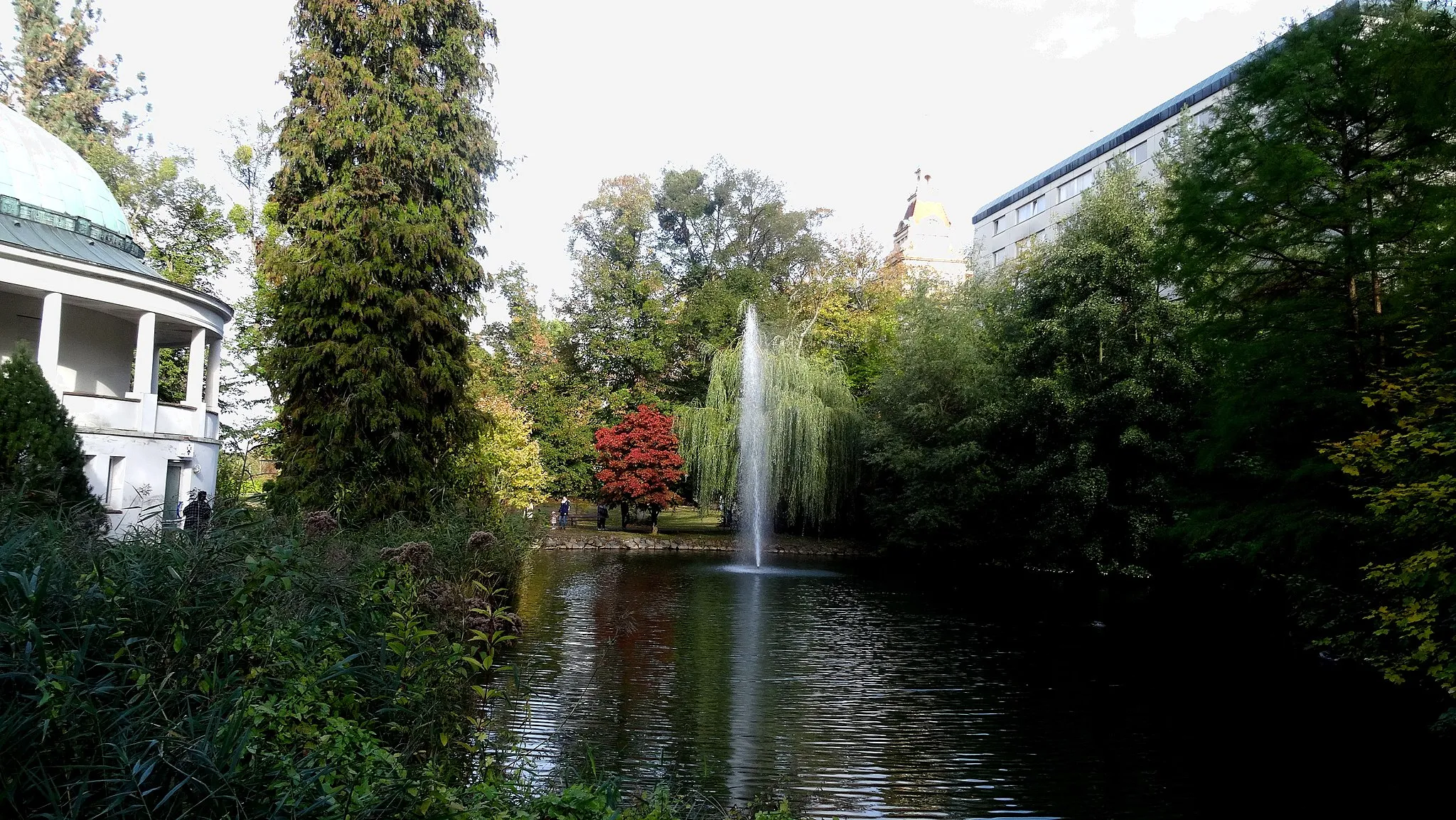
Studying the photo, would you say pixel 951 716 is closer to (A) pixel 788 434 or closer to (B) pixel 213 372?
(B) pixel 213 372

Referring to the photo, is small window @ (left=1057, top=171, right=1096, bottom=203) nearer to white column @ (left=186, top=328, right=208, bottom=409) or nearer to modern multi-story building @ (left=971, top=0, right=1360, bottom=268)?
modern multi-story building @ (left=971, top=0, right=1360, bottom=268)

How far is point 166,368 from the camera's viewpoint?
28938 mm

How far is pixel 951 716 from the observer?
33.8 feet

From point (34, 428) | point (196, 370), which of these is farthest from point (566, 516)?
point (34, 428)

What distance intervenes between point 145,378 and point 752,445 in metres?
19.8

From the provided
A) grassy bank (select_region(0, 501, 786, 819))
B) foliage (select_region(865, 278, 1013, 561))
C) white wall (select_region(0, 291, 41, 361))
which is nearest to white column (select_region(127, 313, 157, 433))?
white wall (select_region(0, 291, 41, 361))

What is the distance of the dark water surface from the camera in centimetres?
761

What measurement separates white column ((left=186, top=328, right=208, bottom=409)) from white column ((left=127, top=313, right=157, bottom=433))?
5.36 feet

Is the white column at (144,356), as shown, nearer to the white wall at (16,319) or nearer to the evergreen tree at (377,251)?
the white wall at (16,319)

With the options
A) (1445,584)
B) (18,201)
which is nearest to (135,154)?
(18,201)

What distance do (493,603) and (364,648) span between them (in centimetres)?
804

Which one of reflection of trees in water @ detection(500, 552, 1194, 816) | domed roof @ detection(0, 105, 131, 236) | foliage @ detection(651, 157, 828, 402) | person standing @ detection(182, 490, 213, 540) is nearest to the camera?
person standing @ detection(182, 490, 213, 540)

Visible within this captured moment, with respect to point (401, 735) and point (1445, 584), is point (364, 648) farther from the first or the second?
point (1445, 584)

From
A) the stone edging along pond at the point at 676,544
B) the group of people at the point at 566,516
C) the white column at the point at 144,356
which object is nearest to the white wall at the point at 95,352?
the white column at the point at 144,356
